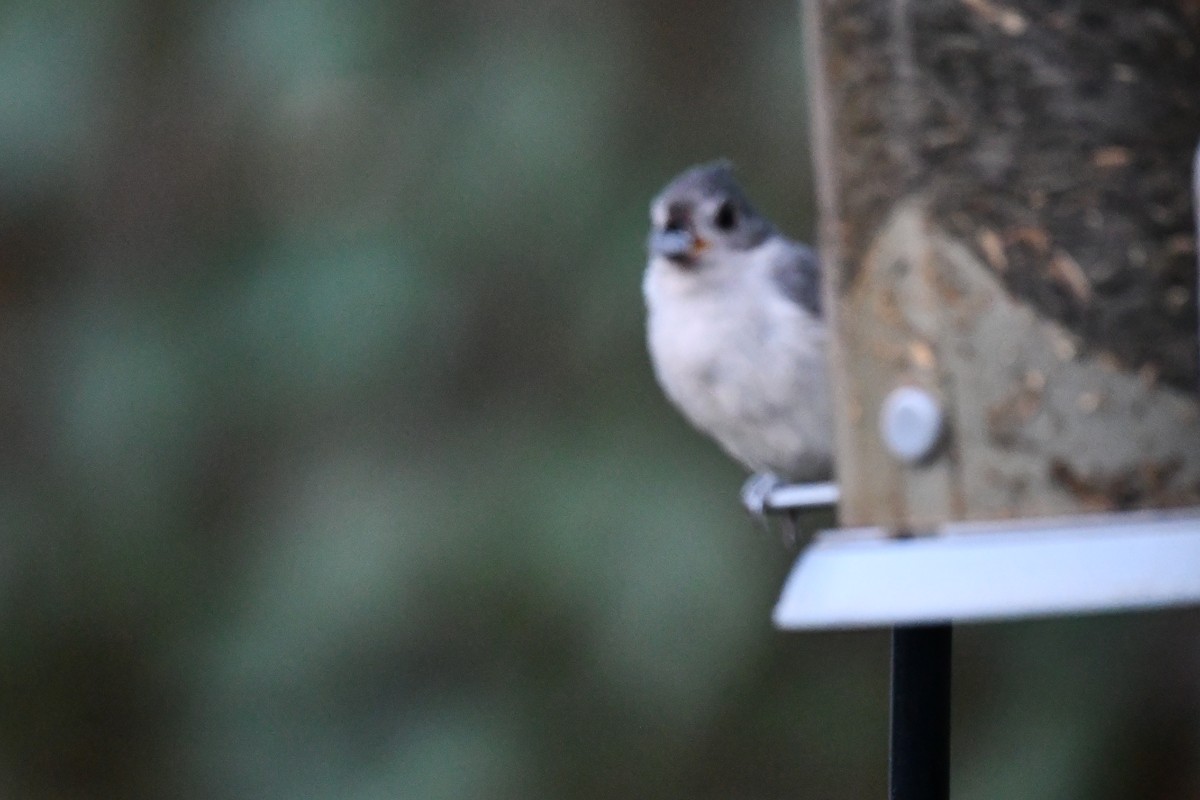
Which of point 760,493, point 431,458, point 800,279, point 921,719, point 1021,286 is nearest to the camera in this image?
point 921,719

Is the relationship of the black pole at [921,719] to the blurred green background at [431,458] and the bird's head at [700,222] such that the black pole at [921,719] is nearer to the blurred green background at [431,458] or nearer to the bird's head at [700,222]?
the bird's head at [700,222]

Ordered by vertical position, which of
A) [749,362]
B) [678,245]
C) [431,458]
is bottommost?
[431,458]

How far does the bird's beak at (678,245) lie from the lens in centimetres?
294

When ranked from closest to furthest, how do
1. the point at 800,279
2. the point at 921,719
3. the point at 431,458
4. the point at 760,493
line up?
the point at 921,719, the point at 760,493, the point at 800,279, the point at 431,458

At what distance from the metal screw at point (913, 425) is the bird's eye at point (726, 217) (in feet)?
2.84

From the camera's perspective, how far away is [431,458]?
163 inches

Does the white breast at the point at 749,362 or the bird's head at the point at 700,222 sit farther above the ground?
the bird's head at the point at 700,222

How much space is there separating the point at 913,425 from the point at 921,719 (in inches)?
11.6

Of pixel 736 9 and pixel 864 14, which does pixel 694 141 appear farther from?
pixel 864 14

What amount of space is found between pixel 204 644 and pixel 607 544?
77 cm

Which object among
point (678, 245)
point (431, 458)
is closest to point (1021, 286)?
point (678, 245)

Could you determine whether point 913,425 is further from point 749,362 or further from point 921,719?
point 749,362

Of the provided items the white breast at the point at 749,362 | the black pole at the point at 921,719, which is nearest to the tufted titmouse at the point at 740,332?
the white breast at the point at 749,362

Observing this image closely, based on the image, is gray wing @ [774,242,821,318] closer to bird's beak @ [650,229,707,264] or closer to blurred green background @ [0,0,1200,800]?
bird's beak @ [650,229,707,264]
